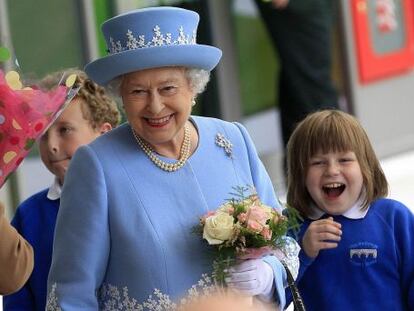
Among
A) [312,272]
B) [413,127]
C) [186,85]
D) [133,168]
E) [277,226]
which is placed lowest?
[413,127]

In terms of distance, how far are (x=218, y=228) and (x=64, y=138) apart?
1006 millimetres

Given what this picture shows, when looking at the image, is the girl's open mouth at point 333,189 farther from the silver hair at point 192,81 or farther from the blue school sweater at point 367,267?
the silver hair at point 192,81

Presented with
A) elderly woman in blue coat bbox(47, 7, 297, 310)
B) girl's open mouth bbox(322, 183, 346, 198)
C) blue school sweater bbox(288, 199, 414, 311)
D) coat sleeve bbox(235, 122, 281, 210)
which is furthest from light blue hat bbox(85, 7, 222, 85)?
blue school sweater bbox(288, 199, 414, 311)

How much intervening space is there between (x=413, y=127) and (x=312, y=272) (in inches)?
261

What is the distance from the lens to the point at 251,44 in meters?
9.03

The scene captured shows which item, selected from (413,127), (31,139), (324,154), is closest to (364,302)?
(324,154)

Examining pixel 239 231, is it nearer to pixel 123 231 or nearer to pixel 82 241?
pixel 123 231

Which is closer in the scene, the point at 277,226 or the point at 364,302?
the point at 277,226

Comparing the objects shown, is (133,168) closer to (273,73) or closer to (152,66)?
(152,66)

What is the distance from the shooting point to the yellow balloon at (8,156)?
2.80 meters

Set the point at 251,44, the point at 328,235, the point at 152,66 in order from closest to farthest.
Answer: the point at 152,66
the point at 328,235
the point at 251,44

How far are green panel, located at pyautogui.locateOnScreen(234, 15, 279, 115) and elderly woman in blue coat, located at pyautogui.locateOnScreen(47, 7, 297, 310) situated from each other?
552 cm

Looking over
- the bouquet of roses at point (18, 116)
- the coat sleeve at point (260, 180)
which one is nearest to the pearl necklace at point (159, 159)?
the coat sleeve at point (260, 180)

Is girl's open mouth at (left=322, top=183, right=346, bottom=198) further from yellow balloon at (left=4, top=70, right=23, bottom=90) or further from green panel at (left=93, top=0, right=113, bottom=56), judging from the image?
green panel at (left=93, top=0, right=113, bottom=56)
